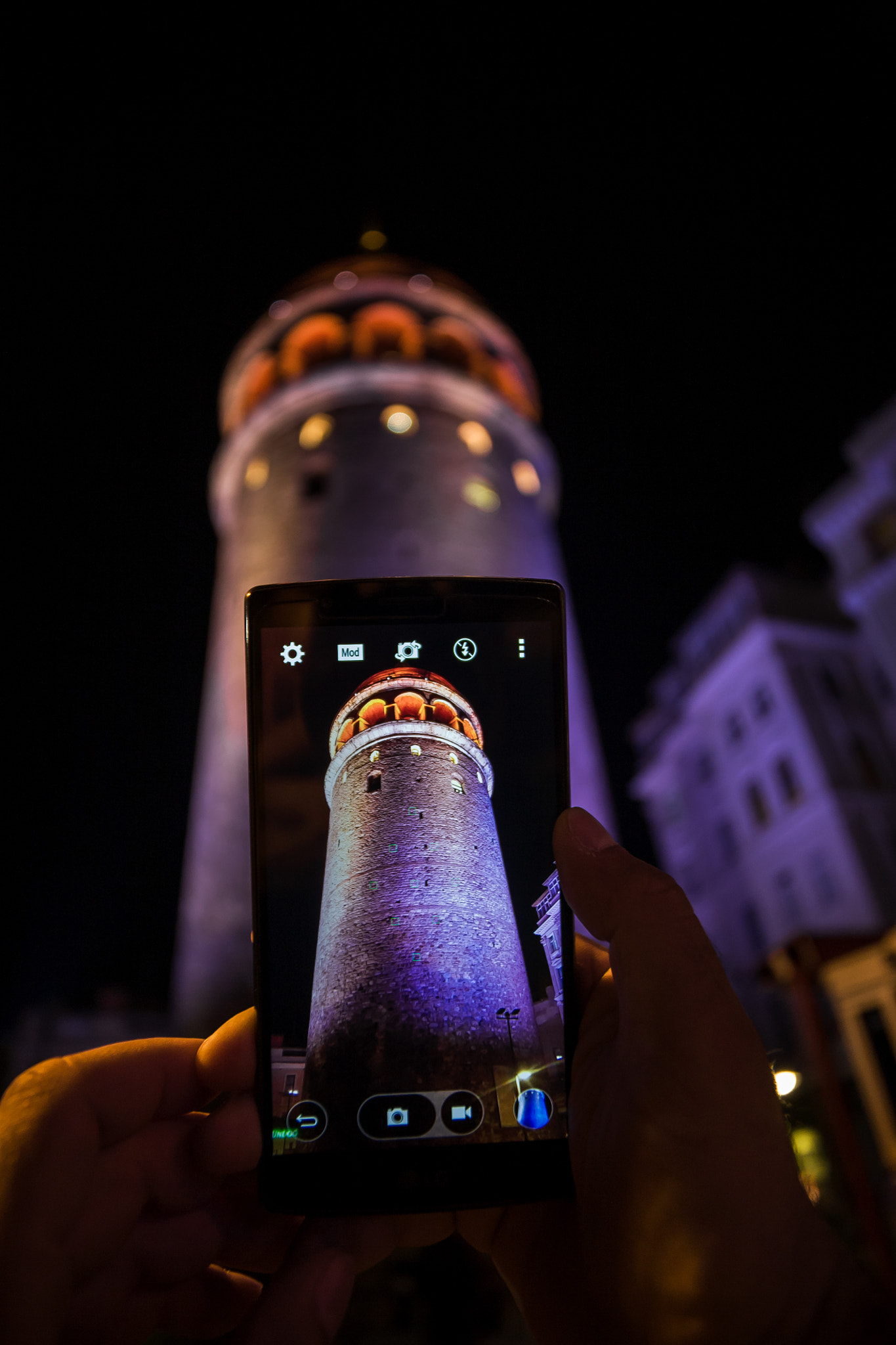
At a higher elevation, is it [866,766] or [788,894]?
[866,766]

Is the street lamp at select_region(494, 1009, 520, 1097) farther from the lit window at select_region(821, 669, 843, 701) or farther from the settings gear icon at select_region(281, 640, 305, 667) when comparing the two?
the lit window at select_region(821, 669, 843, 701)

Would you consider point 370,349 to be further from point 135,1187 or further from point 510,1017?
point 135,1187

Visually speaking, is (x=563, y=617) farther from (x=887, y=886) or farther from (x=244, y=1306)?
(x=887, y=886)

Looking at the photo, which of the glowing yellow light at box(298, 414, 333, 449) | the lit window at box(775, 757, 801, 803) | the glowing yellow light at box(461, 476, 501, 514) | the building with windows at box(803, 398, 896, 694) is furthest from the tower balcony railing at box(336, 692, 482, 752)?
the lit window at box(775, 757, 801, 803)

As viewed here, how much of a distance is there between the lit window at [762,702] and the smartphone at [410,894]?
34.2m

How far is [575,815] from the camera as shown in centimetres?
286

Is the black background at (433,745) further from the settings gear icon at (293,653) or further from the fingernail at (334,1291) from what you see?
the fingernail at (334,1291)

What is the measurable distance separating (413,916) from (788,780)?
33.7 metres

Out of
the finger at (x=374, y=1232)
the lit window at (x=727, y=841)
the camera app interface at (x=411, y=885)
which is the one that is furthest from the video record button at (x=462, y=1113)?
the lit window at (x=727, y=841)

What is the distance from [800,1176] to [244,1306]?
1.95 metres

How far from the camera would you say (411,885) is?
120 inches

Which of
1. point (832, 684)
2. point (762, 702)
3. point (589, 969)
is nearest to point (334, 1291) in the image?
point (589, 969)

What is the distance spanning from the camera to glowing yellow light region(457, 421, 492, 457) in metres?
18.8

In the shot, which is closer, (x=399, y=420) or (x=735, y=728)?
(x=399, y=420)
